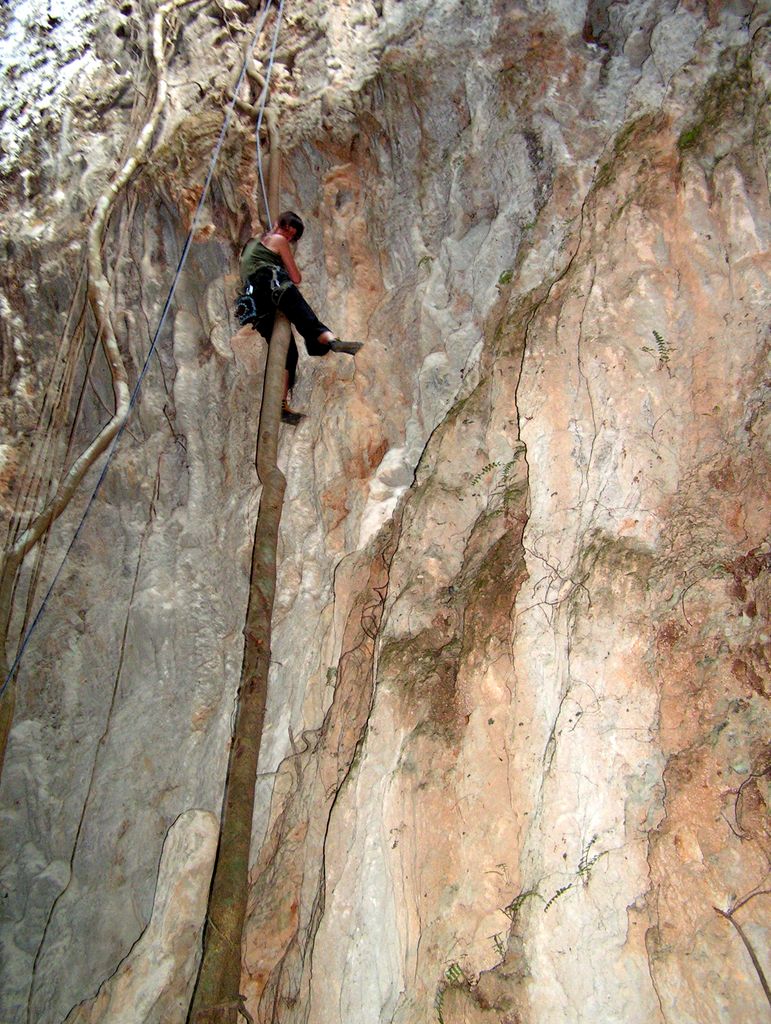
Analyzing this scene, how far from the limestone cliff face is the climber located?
0.37 meters

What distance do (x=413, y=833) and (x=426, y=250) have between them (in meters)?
3.94

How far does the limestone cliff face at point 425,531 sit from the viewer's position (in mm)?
3059

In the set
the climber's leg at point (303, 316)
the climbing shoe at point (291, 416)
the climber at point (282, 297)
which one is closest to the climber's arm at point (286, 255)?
the climber at point (282, 297)

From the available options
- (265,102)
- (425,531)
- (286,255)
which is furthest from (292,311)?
(265,102)

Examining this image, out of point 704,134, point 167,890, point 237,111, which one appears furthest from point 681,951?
point 237,111

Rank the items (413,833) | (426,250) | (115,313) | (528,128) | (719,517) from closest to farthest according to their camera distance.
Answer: (719,517), (413,833), (528,128), (426,250), (115,313)

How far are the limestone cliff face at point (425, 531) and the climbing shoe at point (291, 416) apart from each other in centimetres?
10

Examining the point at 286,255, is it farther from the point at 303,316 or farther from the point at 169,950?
the point at 169,950

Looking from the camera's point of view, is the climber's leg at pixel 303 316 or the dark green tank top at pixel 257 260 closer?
the climber's leg at pixel 303 316

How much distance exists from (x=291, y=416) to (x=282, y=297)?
79 cm

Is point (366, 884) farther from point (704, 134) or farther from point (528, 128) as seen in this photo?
point (528, 128)

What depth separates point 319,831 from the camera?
13.1 feet

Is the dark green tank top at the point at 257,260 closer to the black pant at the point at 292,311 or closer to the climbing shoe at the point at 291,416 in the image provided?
the black pant at the point at 292,311

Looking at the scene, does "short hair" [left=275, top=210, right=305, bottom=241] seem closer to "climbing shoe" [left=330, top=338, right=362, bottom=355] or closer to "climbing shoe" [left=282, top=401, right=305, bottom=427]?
"climbing shoe" [left=330, top=338, right=362, bottom=355]
